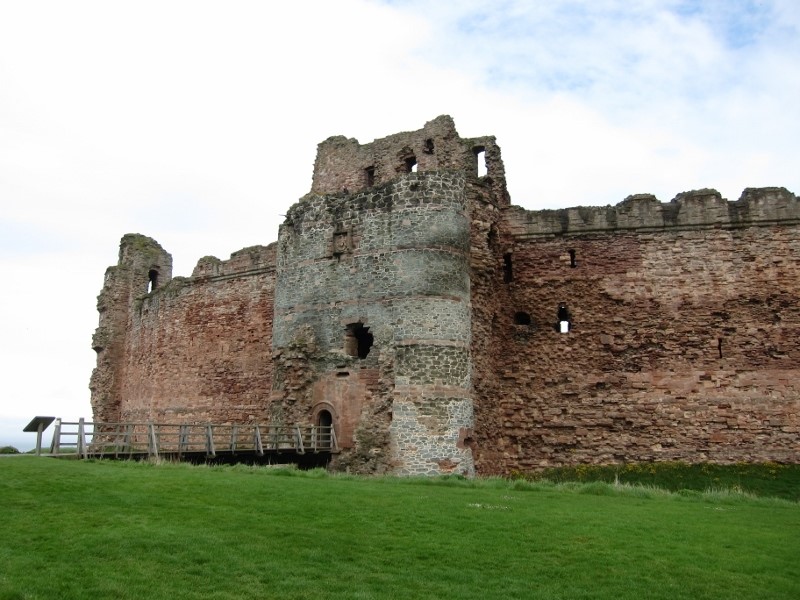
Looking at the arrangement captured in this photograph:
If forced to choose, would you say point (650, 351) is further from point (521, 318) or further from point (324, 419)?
point (324, 419)

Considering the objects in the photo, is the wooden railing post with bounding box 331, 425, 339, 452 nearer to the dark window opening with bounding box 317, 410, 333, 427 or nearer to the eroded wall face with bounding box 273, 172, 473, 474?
the eroded wall face with bounding box 273, 172, 473, 474

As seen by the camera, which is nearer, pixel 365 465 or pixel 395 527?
pixel 395 527

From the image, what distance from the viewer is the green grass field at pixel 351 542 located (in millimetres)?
8898

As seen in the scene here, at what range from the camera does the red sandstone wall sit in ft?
95.5

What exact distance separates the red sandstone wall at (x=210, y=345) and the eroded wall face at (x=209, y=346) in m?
0.03

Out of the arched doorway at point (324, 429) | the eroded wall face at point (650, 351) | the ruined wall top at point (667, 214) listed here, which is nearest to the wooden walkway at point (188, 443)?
the arched doorway at point (324, 429)

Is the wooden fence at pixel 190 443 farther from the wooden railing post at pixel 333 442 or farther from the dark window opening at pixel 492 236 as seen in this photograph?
the dark window opening at pixel 492 236

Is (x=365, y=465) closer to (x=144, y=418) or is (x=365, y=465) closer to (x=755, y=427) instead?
(x=755, y=427)

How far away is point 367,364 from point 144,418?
1545 cm

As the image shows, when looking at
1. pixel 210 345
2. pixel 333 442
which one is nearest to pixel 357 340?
pixel 333 442

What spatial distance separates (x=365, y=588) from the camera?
8.92 metres

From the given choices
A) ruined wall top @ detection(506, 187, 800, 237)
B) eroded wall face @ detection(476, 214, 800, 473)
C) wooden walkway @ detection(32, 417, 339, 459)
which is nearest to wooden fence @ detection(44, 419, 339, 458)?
wooden walkway @ detection(32, 417, 339, 459)

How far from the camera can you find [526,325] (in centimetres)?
2361

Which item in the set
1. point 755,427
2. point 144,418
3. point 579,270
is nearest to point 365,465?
point 579,270
